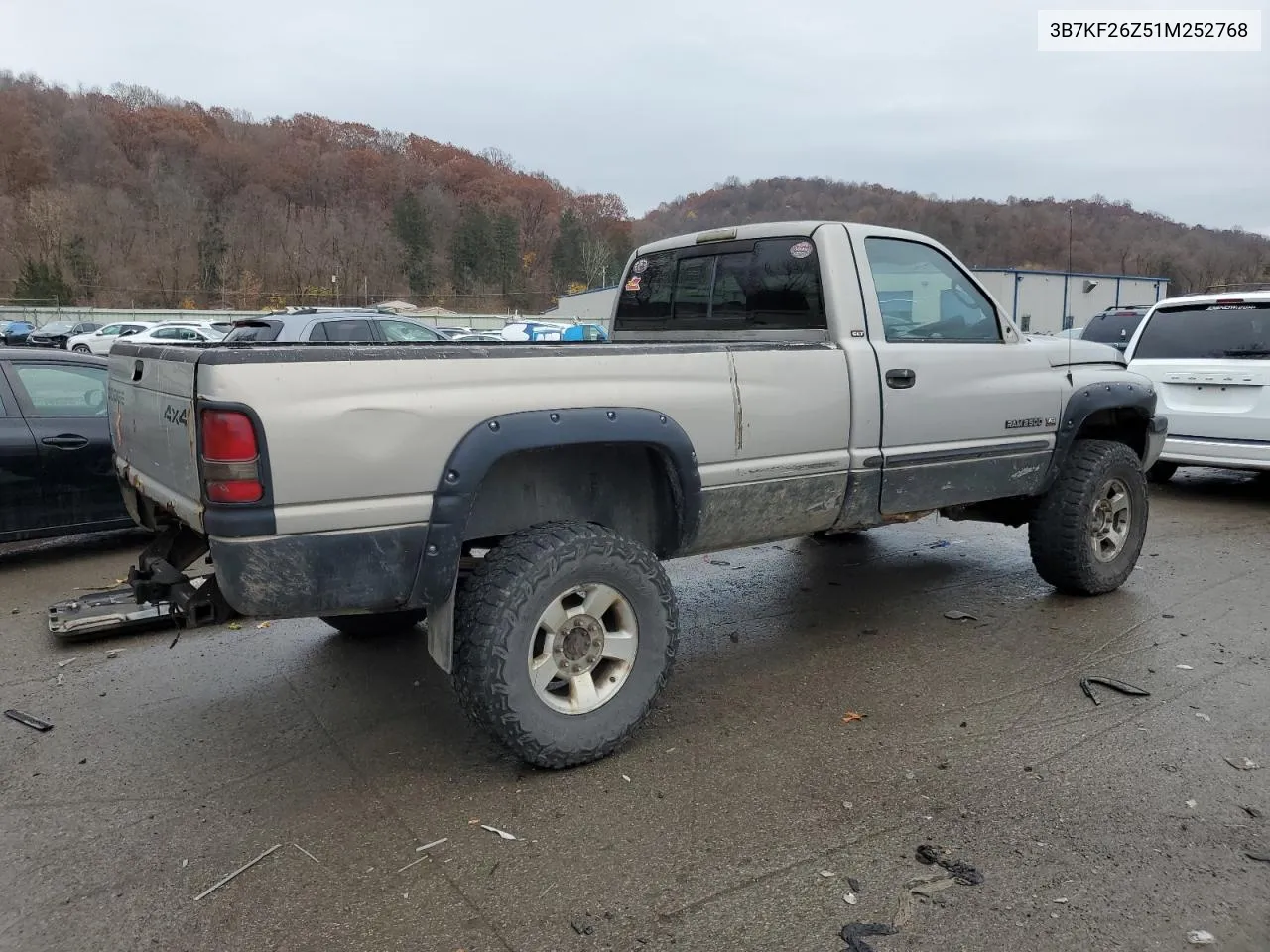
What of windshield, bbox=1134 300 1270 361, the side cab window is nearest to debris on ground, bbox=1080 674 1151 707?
the side cab window

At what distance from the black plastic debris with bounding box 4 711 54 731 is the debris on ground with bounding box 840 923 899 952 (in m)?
3.22

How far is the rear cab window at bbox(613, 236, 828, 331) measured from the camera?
426 cm

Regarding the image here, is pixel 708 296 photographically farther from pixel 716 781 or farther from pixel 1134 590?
pixel 1134 590

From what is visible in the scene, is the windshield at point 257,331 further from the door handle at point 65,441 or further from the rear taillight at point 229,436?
the rear taillight at point 229,436

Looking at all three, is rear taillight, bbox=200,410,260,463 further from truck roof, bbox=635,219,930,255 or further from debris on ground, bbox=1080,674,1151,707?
debris on ground, bbox=1080,674,1151,707

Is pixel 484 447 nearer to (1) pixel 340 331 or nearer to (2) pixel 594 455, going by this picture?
(2) pixel 594 455

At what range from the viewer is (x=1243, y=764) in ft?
10.8

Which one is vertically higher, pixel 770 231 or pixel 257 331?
pixel 770 231

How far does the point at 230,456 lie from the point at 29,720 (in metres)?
2.01

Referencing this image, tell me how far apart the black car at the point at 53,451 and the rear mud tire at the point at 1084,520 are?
18.9 feet

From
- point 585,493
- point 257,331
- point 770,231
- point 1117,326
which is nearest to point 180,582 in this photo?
point 585,493

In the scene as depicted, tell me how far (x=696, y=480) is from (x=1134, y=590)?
3.49 m

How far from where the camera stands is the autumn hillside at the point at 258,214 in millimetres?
78188

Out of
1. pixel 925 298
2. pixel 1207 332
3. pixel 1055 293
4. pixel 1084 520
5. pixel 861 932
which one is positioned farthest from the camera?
pixel 1055 293
